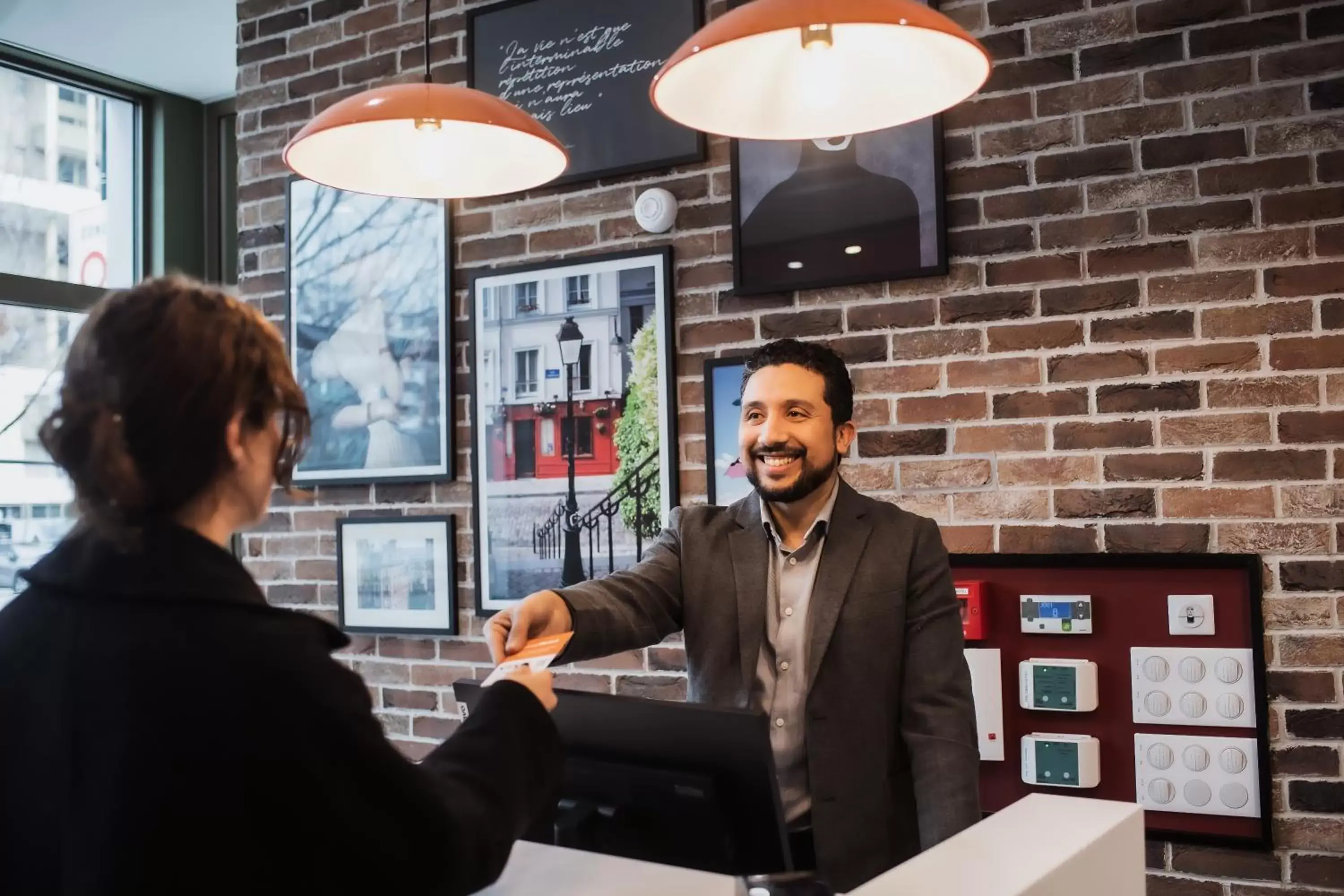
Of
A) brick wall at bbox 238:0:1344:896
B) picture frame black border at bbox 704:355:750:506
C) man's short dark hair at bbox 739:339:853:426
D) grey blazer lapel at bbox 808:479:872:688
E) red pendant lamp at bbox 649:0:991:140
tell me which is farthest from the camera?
picture frame black border at bbox 704:355:750:506

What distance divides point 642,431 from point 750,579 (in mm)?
927

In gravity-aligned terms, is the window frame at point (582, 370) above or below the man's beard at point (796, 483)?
above

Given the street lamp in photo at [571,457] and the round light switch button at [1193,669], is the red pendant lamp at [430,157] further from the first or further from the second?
the round light switch button at [1193,669]

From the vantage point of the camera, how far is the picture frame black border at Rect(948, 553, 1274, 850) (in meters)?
2.26

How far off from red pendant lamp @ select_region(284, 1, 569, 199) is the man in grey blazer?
0.55m

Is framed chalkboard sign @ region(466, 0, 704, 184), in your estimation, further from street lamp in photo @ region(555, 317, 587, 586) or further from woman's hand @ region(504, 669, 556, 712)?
woman's hand @ region(504, 669, 556, 712)

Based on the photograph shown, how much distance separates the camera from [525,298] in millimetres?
3080

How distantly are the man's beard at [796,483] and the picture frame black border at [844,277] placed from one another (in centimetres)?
74

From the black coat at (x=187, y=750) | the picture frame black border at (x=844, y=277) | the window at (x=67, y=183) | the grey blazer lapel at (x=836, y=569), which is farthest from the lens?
the window at (x=67, y=183)

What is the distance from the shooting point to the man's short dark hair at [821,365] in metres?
2.09

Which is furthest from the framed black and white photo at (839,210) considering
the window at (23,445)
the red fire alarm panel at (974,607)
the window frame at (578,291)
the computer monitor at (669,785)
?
the window at (23,445)

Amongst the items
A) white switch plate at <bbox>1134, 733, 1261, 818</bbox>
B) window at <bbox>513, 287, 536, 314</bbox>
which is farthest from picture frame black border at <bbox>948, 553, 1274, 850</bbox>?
window at <bbox>513, 287, 536, 314</bbox>

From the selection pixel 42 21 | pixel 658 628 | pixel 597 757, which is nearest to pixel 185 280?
pixel 597 757

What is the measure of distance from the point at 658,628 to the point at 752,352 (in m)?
0.88
